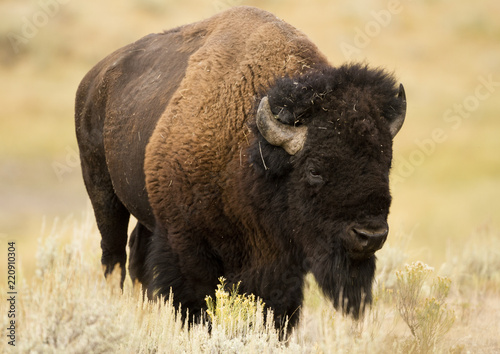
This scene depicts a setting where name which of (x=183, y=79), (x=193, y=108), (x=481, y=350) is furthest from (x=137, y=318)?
(x=481, y=350)

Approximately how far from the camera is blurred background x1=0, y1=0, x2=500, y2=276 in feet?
58.3

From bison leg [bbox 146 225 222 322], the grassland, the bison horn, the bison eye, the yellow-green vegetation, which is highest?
the grassland

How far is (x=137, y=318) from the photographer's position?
4.25m

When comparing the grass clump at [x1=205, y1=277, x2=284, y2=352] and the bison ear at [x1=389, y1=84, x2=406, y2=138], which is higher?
the bison ear at [x1=389, y1=84, x2=406, y2=138]

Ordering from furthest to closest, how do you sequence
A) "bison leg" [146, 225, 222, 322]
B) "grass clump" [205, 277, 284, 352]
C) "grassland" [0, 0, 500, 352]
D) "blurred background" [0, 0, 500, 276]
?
"blurred background" [0, 0, 500, 276], "grassland" [0, 0, 500, 352], "bison leg" [146, 225, 222, 322], "grass clump" [205, 277, 284, 352]

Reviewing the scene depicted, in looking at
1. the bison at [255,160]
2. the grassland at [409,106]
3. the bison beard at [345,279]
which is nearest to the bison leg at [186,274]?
the bison at [255,160]

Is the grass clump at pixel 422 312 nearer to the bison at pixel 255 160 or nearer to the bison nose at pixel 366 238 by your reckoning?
the bison at pixel 255 160

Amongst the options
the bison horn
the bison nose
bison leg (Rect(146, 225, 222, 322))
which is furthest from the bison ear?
bison leg (Rect(146, 225, 222, 322))

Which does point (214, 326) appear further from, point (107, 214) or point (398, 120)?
point (107, 214)

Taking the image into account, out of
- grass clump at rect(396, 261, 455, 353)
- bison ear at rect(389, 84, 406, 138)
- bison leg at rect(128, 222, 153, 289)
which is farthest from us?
bison leg at rect(128, 222, 153, 289)

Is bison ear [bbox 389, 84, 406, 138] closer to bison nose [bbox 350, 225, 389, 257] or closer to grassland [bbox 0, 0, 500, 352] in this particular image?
bison nose [bbox 350, 225, 389, 257]

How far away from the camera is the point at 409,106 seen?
21922 mm

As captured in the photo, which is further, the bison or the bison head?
the bison

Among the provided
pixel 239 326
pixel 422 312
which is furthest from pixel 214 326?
pixel 422 312
